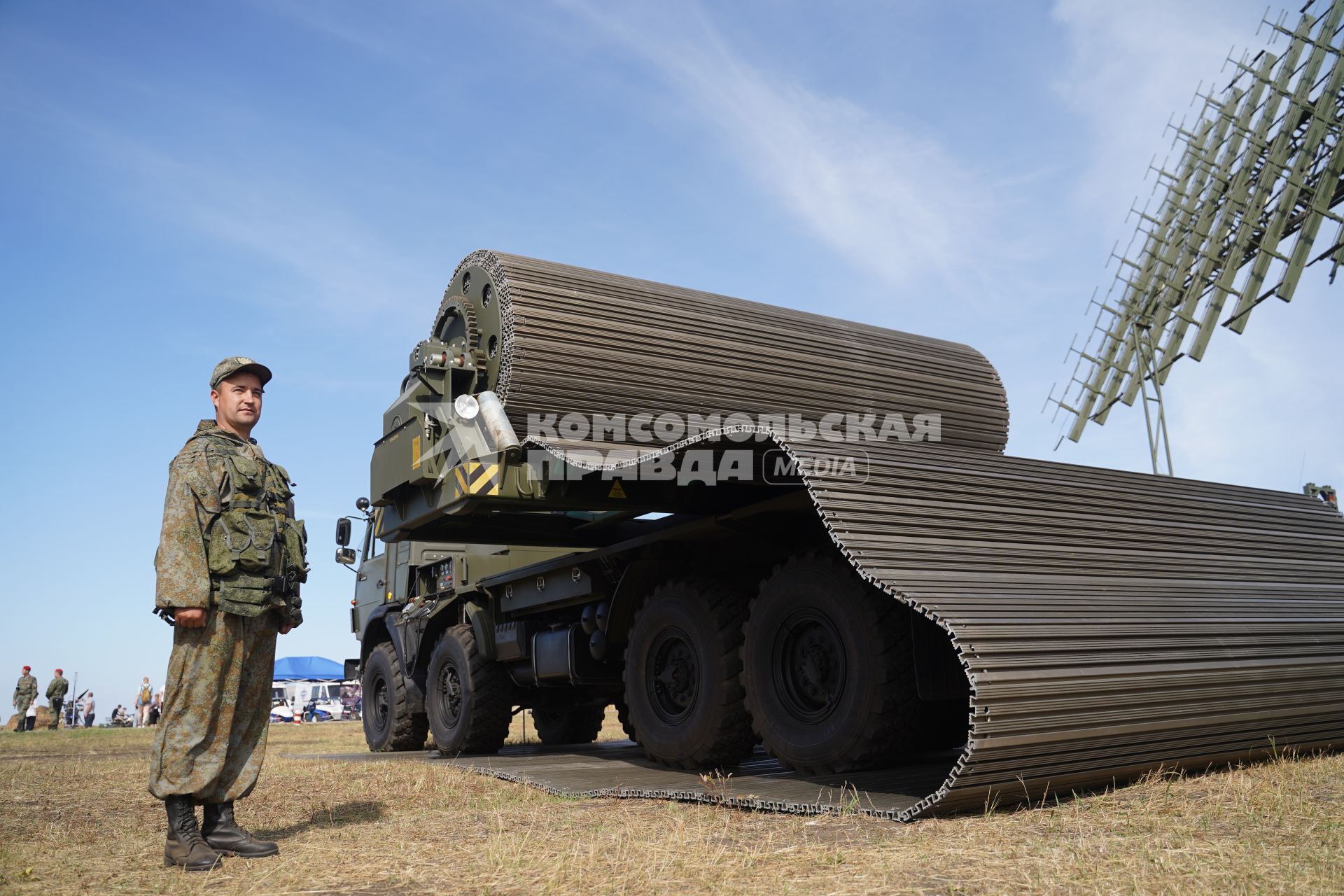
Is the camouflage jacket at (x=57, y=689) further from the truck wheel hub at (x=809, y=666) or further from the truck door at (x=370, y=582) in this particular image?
the truck wheel hub at (x=809, y=666)

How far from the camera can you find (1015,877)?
348 centimetres

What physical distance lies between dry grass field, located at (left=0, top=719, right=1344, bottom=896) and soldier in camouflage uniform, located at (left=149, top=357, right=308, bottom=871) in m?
0.27

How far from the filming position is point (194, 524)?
185 inches

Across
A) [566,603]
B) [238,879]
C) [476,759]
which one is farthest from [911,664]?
[476,759]

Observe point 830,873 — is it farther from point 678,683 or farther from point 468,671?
point 468,671

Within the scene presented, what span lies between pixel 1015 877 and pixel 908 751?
2516mm

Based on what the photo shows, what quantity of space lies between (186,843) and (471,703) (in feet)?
18.9

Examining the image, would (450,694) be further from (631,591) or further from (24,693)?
(24,693)

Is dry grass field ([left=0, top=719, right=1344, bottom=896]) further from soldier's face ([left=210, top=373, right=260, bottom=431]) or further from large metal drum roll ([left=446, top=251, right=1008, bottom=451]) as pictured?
large metal drum roll ([left=446, top=251, right=1008, bottom=451])

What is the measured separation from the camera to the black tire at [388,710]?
39.0 feet

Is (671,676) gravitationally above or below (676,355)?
below

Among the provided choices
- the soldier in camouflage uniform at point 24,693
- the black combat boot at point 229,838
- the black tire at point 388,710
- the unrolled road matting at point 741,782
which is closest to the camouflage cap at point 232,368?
the black combat boot at point 229,838

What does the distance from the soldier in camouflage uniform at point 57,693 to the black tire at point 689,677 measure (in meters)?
23.9

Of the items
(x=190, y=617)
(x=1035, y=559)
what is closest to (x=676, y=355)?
(x=1035, y=559)
